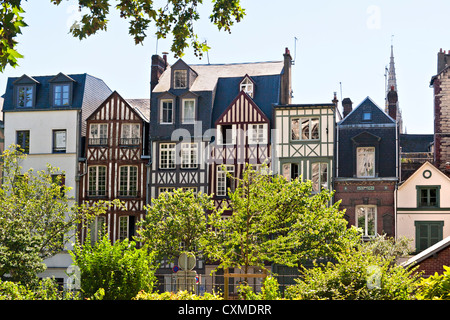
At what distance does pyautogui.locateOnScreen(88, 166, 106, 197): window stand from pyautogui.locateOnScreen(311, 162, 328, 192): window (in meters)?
10.6

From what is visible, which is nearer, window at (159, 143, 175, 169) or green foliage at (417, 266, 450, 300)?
green foliage at (417, 266, 450, 300)

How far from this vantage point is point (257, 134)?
3712 cm

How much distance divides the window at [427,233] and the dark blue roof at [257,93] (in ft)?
29.3

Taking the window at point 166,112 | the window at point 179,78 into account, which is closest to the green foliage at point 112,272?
the window at point 166,112

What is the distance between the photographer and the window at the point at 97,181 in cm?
3822

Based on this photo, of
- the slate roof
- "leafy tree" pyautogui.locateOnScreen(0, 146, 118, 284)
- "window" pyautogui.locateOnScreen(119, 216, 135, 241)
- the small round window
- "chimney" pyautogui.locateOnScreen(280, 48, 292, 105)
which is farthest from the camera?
the slate roof

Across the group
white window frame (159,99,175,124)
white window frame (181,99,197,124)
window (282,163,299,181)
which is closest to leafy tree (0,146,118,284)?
white window frame (159,99,175,124)

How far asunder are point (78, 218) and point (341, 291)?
24.2m

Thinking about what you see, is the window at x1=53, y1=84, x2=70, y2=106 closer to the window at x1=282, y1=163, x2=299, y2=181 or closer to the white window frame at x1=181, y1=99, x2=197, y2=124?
the white window frame at x1=181, y1=99, x2=197, y2=124

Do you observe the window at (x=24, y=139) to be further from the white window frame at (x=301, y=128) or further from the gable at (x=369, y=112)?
the gable at (x=369, y=112)

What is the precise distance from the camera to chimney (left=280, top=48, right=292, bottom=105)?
38375 millimetres

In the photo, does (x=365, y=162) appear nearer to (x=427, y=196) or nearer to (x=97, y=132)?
(x=427, y=196)

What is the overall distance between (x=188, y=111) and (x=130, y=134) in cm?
323
